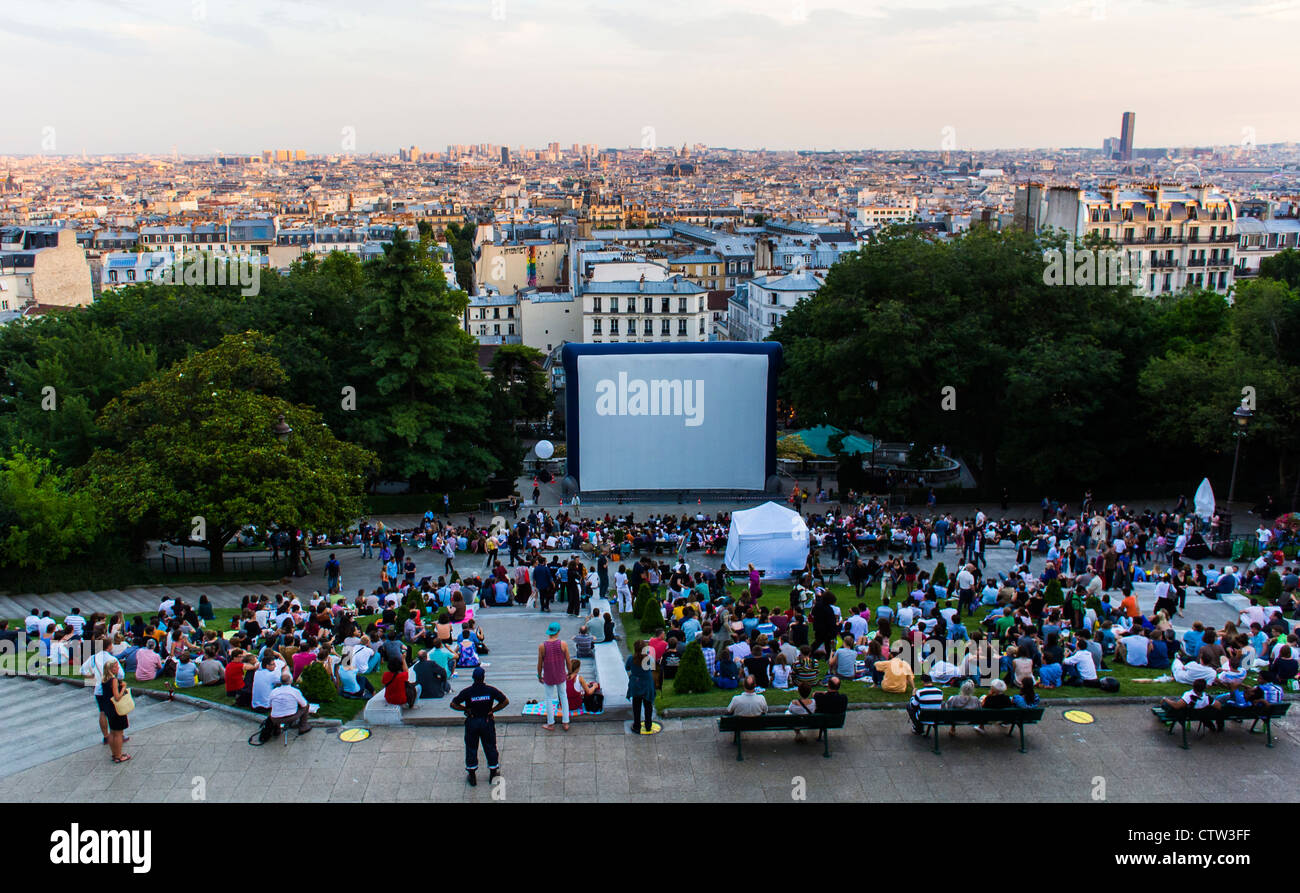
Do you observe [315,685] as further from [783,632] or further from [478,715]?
[783,632]

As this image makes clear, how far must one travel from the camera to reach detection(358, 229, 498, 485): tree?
133ft

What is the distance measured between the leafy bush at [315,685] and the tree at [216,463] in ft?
43.1

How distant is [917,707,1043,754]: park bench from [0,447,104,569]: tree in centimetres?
2259

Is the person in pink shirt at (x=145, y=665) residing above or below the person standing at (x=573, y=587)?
above

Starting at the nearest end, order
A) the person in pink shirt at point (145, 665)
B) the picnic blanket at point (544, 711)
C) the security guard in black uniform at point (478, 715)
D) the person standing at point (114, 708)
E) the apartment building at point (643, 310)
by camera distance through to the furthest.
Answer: the security guard in black uniform at point (478, 715)
the person standing at point (114, 708)
the picnic blanket at point (544, 711)
the person in pink shirt at point (145, 665)
the apartment building at point (643, 310)

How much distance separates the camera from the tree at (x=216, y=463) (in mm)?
26984

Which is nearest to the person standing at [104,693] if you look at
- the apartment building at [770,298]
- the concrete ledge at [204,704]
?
the concrete ledge at [204,704]

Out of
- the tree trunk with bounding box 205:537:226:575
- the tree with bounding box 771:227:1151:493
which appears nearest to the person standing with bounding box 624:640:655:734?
the tree trunk with bounding box 205:537:226:575

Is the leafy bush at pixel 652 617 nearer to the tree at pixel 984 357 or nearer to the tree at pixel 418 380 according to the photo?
the tree at pixel 984 357

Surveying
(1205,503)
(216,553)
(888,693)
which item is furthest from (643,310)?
(888,693)

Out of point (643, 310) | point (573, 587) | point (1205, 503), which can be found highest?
point (643, 310)

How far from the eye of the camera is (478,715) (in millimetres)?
11930

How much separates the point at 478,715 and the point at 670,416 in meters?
27.3
